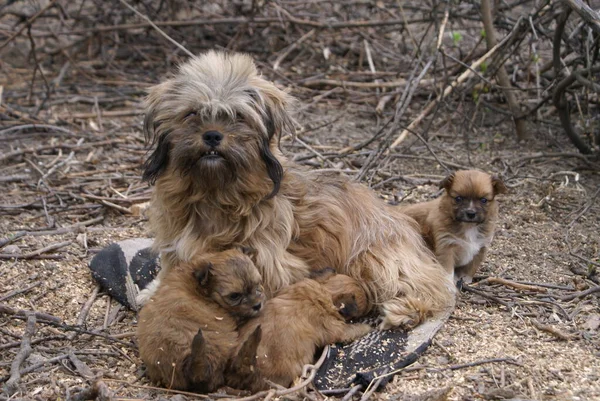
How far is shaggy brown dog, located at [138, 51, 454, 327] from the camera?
18.4ft

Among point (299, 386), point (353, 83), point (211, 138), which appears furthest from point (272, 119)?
point (353, 83)

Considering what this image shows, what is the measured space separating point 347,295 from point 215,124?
158 cm

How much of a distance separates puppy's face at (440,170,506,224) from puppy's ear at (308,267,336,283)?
4.14ft

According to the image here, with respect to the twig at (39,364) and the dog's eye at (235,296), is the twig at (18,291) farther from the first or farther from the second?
the dog's eye at (235,296)

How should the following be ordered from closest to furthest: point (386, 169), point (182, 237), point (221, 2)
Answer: point (182, 237) → point (386, 169) → point (221, 2)

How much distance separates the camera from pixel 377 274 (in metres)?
6.16

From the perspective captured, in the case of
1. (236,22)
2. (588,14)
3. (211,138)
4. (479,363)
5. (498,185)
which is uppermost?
(588,14)

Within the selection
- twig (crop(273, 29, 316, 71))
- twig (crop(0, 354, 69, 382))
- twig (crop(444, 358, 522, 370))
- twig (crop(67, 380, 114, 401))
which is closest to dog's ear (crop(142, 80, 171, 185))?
twig (crop(0, 354, 69, 382))

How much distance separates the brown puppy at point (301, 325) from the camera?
507 cm

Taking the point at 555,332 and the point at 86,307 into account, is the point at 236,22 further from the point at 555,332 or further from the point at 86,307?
the point at 555,332

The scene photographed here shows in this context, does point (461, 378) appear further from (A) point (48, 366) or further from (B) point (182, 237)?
(A) point (48, 366)

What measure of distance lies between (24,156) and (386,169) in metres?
4.47

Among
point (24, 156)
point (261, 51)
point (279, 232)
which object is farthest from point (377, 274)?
point (261, 51)

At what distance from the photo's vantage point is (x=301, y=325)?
530 cm
